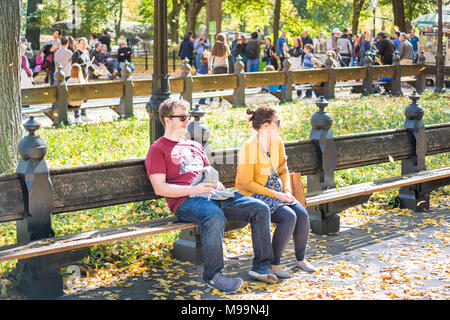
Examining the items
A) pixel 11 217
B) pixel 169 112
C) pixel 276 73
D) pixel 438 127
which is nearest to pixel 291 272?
pixel 169 112

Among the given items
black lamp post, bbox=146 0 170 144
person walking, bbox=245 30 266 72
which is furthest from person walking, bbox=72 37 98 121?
black lamp post, bbox=146 0 170 144

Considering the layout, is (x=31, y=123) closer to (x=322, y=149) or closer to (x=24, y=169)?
(x=24, y=169)

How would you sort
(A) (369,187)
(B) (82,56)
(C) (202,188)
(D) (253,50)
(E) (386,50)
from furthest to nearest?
1. (D) (253,50)
2. (E) (386,50)
3. (B) (82,56)
4. (A) (369,187)
5. (C) (202,188)

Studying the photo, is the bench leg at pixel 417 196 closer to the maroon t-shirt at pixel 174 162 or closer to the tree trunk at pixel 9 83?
the maroon t-shirt at pixel 174 162

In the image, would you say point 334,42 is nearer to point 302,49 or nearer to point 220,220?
point 302,49

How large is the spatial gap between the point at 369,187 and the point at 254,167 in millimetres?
1713

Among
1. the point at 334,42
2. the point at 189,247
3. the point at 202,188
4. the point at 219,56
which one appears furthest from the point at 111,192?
the point at 334,42

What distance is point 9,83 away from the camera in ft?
27.0

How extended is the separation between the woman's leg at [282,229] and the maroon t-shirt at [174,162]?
74 centimetres

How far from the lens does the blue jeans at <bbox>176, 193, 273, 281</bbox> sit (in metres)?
5.52

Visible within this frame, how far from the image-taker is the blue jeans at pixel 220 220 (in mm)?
5516

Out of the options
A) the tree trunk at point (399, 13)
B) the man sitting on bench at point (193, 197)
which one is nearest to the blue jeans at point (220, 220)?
the man sitting on bench at point (193, 197)

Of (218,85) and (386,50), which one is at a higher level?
(386,50)
